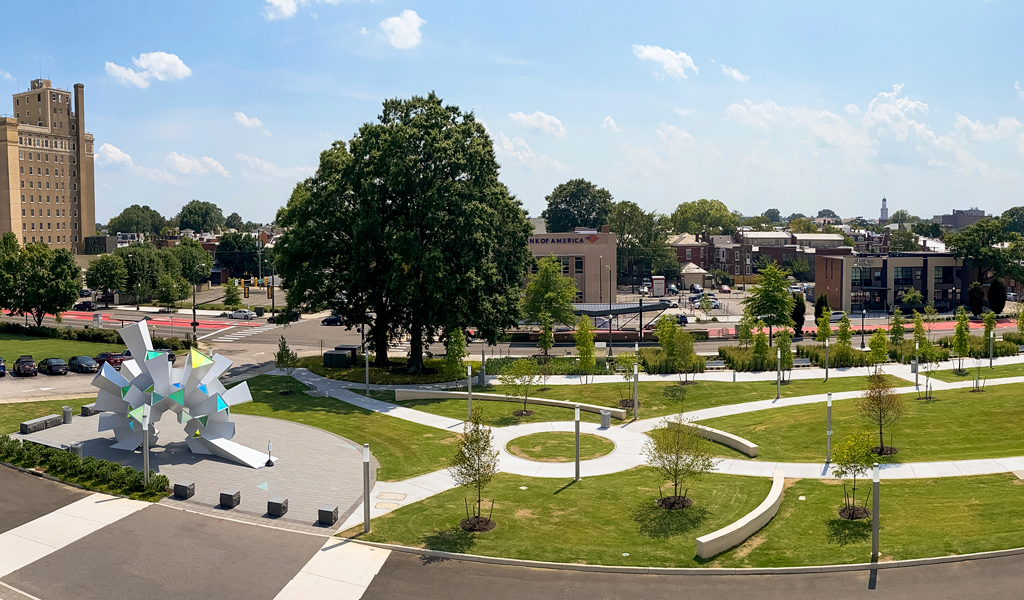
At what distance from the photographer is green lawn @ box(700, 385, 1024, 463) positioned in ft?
102

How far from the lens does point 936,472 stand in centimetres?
2833

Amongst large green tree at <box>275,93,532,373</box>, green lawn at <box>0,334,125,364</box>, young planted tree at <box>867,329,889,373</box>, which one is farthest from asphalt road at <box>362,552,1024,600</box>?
green lawn at <box>0,334,125,364</box>

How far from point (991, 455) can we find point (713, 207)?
174286 millimetres

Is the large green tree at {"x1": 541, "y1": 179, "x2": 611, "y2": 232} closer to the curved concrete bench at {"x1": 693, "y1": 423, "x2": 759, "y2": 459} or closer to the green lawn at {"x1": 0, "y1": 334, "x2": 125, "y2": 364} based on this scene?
the green lawn at {"x1": 0, "y1": 334, "x2": 125, "y2": 364}

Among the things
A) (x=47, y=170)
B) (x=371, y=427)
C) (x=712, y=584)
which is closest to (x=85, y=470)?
(x=371, y=427)

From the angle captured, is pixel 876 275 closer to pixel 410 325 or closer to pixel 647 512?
pixel 410 325

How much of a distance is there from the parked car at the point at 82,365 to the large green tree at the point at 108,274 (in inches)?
2049

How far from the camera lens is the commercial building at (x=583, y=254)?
101312mm

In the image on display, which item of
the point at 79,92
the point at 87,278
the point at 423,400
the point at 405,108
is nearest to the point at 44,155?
the point at 79,92

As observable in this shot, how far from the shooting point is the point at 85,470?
Answer: 28.9 metres

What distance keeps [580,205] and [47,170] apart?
322ft

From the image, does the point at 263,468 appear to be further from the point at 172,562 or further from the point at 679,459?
the point at 679,459

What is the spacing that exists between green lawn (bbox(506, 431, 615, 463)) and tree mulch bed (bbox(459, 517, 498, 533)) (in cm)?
771

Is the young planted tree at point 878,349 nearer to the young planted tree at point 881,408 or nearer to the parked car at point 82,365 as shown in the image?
the young planted tree at point 881,408
